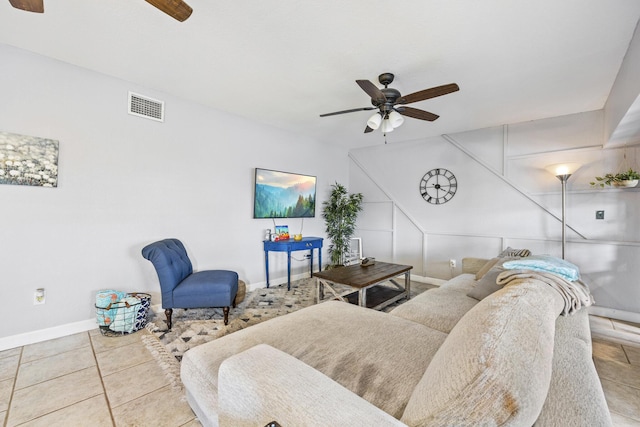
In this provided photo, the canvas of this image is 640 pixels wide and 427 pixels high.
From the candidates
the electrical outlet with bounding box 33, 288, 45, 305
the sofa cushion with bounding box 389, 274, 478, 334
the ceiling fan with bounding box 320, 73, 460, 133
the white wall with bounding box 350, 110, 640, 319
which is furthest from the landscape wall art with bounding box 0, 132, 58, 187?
the white wall with bounding box 350, 110, 640, 319

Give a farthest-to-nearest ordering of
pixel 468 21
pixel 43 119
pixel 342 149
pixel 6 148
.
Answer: pixel 342 149
pixel 43 119
pixel 6 148
pixel 468 21

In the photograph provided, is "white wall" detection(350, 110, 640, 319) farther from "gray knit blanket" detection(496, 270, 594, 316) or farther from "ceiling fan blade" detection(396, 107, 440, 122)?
"gray knit blanket" detection(496, 270, 594, 316)

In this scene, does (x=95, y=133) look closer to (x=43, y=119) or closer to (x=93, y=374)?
(x=43, y=119)

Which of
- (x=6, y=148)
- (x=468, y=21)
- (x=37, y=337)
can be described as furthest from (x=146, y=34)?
(x=37, y=337)

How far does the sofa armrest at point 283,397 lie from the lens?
748mm

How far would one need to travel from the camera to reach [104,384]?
186 centimetres

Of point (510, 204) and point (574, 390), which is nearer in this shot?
point (574, 390)

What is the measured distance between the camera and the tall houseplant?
17.0 feet

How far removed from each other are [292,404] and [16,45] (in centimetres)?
349

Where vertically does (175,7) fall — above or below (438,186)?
above

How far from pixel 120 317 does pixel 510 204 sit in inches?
193

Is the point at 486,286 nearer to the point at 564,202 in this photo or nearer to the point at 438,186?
the point at 564,202

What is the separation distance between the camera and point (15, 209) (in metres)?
2.34

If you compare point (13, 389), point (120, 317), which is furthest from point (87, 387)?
point (120, 317)
